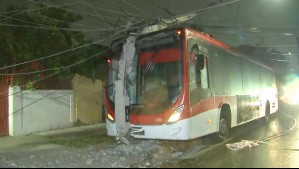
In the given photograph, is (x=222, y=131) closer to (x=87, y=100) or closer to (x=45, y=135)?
(x=45, y=135)

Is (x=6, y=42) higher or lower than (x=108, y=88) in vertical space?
higher

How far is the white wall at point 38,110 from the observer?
1441 centimetres

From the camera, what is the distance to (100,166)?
8.88 m

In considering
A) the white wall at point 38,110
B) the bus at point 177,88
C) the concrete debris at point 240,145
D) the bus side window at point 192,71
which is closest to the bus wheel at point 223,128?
the bus at point 177,88

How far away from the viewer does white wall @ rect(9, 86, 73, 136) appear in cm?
1441

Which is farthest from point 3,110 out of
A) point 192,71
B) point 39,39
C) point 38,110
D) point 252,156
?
point 252,156

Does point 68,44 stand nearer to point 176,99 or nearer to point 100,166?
point 176,99

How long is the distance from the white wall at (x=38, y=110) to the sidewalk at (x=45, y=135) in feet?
1.17

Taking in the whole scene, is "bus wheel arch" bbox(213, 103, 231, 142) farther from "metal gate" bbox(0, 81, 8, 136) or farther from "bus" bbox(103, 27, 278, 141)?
"metal gate" bbox(0, 81, 8, 136)

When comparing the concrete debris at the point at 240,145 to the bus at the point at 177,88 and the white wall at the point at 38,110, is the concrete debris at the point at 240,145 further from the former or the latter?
the white wall at the point at 38,110

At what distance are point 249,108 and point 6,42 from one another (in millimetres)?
9532

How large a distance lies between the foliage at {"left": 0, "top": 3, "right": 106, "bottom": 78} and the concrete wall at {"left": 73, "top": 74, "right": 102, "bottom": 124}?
4.01 feet

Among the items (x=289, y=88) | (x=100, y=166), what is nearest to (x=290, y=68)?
(x=289, y=88)

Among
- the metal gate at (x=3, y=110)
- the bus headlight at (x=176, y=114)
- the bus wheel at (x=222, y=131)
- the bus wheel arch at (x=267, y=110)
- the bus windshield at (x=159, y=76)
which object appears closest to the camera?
the bus headlight at (x=176, y=114)
